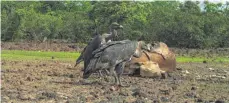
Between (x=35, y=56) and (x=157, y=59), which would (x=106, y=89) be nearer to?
(x=157, y=59)

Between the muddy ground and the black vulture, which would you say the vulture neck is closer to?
the black vulture

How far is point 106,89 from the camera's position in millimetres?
11047

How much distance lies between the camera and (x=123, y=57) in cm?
1196

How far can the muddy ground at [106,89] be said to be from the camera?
370 inches

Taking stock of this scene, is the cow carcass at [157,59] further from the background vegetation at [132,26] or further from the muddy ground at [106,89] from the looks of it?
the background vegetation at [132,26]

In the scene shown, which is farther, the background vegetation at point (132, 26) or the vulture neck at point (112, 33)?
the background vegetation at point (132, 26)

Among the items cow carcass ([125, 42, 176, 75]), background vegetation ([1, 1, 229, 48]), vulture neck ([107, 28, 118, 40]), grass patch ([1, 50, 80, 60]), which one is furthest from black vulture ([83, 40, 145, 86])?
background vegetation ([1, 1, 229, 48])

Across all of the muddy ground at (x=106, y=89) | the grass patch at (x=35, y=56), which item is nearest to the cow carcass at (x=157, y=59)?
the muddy ground at (x=106, y=89)

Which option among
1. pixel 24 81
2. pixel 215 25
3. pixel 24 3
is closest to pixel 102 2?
pixel 215 25

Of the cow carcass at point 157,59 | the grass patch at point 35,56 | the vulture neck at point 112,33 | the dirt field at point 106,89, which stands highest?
the vulture neck at point 112,33

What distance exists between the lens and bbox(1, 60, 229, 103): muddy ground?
9.41 metres

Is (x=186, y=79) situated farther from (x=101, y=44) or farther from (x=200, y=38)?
(x=200, y=38)

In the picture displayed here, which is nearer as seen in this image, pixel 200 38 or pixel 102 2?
pixel 200 38

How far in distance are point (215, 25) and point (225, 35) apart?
1.37 m
